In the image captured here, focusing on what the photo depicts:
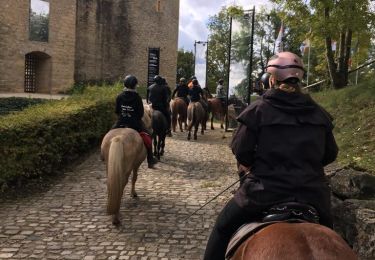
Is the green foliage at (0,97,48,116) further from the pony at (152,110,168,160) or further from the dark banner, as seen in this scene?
the pony at (152,110,168,160)

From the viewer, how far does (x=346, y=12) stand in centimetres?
1431

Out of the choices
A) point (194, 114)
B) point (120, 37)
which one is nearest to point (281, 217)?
point (194, 114)

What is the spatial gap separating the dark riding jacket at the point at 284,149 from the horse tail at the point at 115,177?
3492 mm

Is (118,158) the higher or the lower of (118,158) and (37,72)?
the lower

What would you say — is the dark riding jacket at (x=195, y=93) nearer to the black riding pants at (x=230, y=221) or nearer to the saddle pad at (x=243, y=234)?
the black riding pants at (x=230, y=221)

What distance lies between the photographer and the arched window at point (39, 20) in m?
28.1

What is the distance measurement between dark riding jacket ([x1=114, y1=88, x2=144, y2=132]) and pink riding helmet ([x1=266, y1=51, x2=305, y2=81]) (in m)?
4.79

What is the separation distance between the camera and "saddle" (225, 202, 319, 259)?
2.80 meters

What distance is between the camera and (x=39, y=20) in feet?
94.2

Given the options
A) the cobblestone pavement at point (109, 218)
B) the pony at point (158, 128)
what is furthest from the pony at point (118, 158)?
the pony at point (158, 128)

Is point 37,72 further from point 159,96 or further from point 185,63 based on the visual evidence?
point 185,63

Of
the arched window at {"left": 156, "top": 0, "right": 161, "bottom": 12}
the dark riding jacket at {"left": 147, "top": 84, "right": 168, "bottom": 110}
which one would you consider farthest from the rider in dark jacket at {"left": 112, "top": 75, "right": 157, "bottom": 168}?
the arched window at {"left": 156, "top": 0, "right": 161, "bottom": 12}

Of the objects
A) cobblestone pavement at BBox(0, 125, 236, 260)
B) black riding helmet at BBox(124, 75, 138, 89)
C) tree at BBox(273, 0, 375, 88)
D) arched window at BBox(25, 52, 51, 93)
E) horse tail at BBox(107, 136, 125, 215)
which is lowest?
cobblestone pavement at BBox(0, 125, 236, 260)

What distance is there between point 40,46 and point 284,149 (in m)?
28.0
